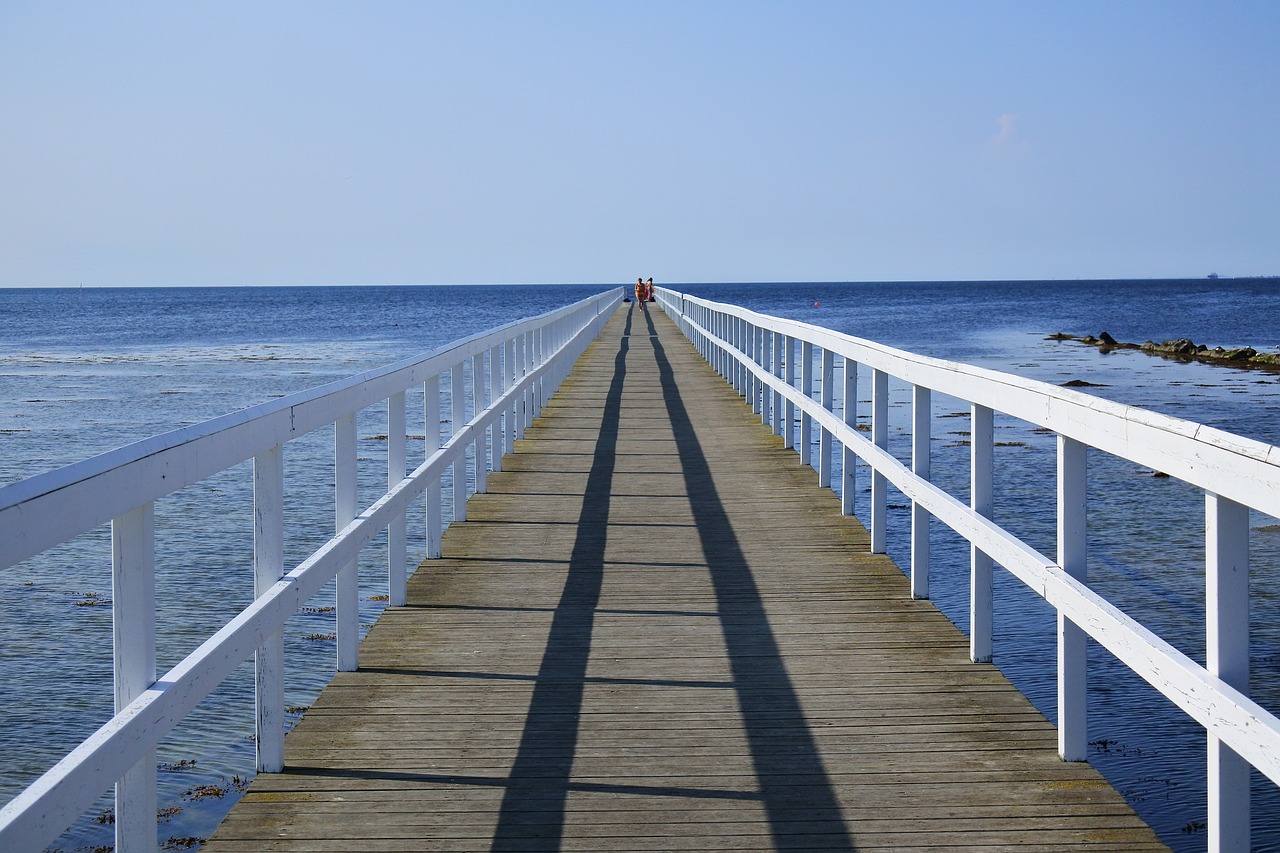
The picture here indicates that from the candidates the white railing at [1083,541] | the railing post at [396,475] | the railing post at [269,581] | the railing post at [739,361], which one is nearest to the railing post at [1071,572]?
the white railing at [1083,541]

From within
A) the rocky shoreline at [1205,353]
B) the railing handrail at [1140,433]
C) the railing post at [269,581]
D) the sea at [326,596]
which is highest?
the rocky shoreline at [1205,353]

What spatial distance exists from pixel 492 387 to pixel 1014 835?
306 inches

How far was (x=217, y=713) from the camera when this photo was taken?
7.07m

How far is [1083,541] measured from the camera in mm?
4320

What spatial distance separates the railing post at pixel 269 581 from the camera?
428 centimetres

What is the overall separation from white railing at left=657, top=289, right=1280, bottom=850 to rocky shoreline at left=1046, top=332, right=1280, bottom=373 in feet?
112

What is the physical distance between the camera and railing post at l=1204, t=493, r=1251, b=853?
312 centimetres

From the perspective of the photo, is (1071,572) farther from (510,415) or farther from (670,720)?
(510,415)

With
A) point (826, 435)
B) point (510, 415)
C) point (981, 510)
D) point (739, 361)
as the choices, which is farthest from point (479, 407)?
point (739, 361)

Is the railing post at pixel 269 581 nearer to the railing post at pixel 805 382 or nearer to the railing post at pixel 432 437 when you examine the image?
the railing post at pixel 432 437

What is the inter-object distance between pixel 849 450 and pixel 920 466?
2.58 metres

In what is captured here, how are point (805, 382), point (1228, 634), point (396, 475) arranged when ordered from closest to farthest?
point (1228, 634) → point (396, 475) → point (805, 382)

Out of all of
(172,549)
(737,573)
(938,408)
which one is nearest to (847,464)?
(737,573)

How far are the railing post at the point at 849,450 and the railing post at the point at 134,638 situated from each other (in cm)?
560
